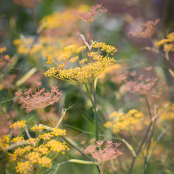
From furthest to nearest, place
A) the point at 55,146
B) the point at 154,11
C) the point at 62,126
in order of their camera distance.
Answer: the point at 154,11 < the point at 62,126 < the point at 55,146

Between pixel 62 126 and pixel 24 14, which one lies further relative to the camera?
pixel 24 14

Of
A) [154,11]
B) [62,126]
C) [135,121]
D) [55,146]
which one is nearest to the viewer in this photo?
[55,146]

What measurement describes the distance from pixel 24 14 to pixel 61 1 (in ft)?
1.26

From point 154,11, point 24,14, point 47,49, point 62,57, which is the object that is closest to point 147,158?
point 62,57

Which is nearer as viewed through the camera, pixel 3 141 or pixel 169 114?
pixel 3 141

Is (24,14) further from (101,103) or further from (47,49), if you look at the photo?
(101,103)

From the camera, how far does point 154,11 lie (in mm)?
1435

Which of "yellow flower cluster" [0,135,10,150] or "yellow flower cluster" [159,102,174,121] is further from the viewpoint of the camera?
"yellow flower cluster" [159,102,174,121]

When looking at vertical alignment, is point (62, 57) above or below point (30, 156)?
above

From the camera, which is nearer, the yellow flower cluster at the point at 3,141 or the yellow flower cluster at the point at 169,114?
the yellow flower cluster at the point at 3,141

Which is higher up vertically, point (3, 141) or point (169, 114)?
point (3, 141)

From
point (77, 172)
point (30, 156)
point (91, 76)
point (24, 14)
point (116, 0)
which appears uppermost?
point (116, 0)

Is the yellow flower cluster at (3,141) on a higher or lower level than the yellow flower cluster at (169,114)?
higher

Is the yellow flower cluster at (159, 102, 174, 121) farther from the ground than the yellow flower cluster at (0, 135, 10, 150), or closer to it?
closer to it
